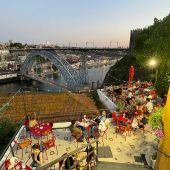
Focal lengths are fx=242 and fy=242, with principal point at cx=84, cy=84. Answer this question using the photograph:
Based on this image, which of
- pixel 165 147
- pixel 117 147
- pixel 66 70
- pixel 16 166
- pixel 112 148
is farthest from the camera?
pixel 66 70

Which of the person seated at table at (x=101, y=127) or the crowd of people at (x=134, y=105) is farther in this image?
the crowd of people at (x=134, y=105)

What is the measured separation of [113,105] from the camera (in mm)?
17125

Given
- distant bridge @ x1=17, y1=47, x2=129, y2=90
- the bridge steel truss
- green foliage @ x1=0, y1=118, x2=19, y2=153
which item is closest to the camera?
green foliage @ x1=0, y1=118, x2=19, y2=153

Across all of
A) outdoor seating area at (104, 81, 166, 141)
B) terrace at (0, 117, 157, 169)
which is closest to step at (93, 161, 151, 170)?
terrace at (0, 117, 157, 169)

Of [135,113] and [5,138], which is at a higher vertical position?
[135,113]

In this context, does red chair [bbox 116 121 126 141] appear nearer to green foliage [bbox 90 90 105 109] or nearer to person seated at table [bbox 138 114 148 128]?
person seated at table [bbox 138 114 148 128]

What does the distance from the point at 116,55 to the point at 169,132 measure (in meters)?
59.9

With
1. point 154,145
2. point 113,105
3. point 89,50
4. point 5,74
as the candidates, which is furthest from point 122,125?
point 5,74

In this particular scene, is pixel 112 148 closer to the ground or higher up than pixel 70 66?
higher up

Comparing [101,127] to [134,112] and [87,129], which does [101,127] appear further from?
[134,112]

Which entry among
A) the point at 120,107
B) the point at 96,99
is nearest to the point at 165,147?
the point at 120,107

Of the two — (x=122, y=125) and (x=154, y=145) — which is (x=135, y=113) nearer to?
(x=122, y=125)

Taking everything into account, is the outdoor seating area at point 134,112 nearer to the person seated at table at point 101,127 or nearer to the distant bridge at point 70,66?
the person seated at table at point 101,127

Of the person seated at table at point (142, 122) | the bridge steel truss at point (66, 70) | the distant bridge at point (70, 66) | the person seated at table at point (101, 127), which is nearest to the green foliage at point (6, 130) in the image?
the person seated at table at point (101, 127)
